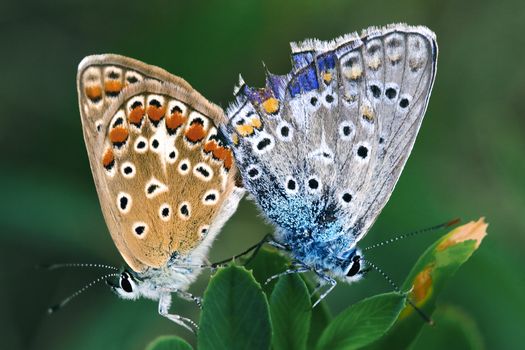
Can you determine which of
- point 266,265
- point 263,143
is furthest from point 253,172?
point 266,265

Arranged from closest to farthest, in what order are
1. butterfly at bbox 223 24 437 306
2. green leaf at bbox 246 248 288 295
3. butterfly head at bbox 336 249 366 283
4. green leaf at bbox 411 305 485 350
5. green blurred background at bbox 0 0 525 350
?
green leaf at bbox 411 305 485 350, green leaf at bbox 246 248 288 295, butterfly head at bbox 336 249 366 283, butterfly at bbox 223 24 437 306, green blurred background at bbox 0 0 525 350

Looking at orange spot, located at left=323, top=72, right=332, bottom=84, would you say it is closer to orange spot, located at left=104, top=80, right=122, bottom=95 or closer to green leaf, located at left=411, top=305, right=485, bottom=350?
orange spot, located at left=104, top=80, right=122, bottom=95

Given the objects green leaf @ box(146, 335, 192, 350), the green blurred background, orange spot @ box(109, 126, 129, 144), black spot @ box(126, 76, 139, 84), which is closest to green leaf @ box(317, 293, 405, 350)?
green leaf @ box(146, 335, 192, 350)

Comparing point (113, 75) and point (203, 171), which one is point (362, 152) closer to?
point (203, 171)

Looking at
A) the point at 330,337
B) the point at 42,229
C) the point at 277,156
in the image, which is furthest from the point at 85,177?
the point at 330,337

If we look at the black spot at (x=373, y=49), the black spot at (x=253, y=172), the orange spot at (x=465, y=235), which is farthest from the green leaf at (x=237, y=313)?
the black spot at (x=373, y=49)

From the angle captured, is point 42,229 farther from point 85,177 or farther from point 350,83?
point 350,83
